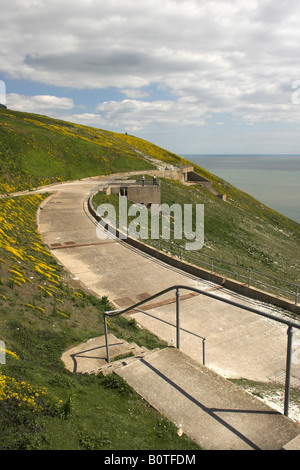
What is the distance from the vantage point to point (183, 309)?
10930 mm

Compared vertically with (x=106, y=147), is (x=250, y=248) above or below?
below

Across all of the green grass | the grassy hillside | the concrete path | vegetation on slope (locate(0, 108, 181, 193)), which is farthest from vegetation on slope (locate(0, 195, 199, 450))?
vegetation on slope (locate(0, 108, 181, 193))

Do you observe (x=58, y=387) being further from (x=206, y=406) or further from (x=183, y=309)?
(x=183, y=309)

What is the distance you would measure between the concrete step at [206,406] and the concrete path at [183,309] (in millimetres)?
81

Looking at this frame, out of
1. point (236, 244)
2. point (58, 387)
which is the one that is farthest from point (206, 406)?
point (236, 244)

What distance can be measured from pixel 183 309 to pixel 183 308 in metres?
0.07

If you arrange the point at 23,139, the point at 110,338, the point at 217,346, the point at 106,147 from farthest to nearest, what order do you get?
the point at 106,147 → the point at 23,139 → the point at 217,346 → the point at 110,338

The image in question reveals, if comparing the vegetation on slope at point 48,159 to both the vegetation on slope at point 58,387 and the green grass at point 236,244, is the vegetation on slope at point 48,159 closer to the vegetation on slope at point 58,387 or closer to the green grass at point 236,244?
the green grass at point 236,244

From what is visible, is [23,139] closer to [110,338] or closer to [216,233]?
[216,233]

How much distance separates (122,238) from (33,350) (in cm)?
1200

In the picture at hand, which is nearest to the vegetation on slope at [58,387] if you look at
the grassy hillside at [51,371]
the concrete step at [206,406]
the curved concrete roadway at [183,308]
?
the grassy hillside at [51,371]

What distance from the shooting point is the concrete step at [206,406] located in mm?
3713
